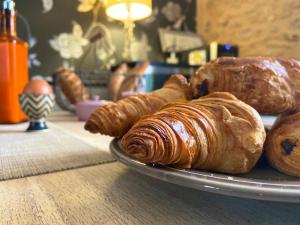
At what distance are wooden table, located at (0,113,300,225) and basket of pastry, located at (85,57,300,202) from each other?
4 cm

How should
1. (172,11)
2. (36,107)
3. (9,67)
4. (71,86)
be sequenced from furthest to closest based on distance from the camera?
(172,11), (71,86), (9,67), (36,107)

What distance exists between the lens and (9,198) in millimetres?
295

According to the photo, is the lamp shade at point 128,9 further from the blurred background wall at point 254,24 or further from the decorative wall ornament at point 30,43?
the blurred background wall at point 254,24

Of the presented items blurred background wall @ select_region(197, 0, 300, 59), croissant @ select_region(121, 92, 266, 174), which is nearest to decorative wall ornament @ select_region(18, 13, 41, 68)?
blurred background wall @ select_region(197, 0, 300, 59)

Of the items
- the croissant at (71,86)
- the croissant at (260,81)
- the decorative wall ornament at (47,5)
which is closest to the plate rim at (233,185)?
the croissant at (260,81)

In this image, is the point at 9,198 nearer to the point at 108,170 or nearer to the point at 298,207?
the point at 108,170

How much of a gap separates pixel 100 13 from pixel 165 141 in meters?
1.94

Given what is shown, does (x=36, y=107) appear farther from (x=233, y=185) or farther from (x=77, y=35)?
(x=77, y=35)

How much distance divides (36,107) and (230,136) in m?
0.67

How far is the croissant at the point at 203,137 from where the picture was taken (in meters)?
0.23

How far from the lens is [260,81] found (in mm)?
309

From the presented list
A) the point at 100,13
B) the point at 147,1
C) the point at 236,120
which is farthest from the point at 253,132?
the point at 100,13

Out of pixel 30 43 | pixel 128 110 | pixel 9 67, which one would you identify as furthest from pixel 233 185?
pixel 30 43

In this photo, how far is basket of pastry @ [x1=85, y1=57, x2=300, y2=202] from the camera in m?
0.23
